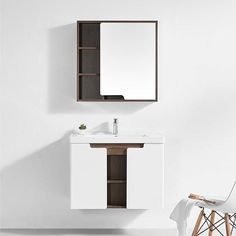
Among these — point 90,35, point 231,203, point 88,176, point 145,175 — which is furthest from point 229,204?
point 90,35

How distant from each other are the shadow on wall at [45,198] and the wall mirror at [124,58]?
623mm

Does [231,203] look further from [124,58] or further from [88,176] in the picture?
[124,58]

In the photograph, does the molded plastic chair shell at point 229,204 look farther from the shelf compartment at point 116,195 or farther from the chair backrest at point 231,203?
the shelf compartment at point 116,195

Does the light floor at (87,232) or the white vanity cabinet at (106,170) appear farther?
the light floor at (87,232)

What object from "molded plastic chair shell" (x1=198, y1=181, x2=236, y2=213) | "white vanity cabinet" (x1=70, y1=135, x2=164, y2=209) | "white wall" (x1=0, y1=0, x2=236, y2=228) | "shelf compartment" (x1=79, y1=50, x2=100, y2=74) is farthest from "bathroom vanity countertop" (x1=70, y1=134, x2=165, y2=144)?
"molded plastic chair shell" (x1=198, y1=181, x2=236, y2=213)

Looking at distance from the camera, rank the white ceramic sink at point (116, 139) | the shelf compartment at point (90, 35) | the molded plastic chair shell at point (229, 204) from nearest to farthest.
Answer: the molded plastic chair shell at point (229, 204) < the white ceramic sink at point (116, 139) < the shelf compartment at point (90, 35)

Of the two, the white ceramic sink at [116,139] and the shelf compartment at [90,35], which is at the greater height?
the shelf compartment at [90,35]

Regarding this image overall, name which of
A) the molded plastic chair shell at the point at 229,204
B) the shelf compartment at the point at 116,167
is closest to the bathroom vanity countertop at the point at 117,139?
the shelf compartment at the point at 116,167

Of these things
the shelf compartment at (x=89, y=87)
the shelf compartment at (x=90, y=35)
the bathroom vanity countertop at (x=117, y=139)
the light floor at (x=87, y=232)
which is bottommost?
the light floor at (x=87, y=232)

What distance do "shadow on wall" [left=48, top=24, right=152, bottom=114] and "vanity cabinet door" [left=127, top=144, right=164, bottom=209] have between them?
518 mm

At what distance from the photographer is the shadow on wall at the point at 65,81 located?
15.1 ft

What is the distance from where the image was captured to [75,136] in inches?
169

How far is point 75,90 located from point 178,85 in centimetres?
94

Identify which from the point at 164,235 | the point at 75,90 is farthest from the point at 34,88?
the point at 164,235
